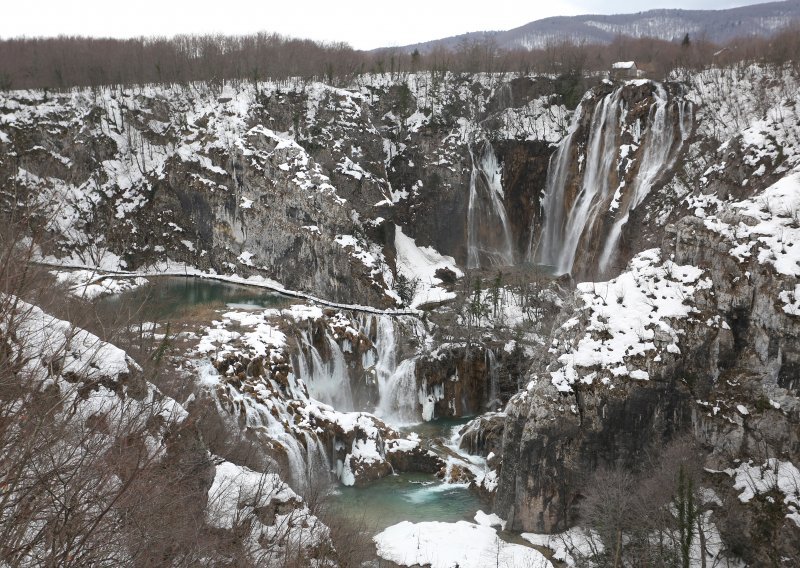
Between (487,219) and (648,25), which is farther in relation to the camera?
(648,25)

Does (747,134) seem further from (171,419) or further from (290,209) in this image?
(171,419)

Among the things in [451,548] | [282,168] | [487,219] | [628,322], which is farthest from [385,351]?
[487,219]

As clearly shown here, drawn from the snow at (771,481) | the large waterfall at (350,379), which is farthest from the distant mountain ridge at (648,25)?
the snow at (771,481)

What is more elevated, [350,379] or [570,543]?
Result: [570,543]

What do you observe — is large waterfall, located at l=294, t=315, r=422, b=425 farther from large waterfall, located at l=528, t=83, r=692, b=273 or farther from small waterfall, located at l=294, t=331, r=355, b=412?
large waterfall, located at l=528, t=83, r=692, b=273

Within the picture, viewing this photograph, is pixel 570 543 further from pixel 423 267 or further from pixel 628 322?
pixel 423 267

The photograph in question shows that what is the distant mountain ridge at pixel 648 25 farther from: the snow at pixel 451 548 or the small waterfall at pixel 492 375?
the snow at pixel 451 548

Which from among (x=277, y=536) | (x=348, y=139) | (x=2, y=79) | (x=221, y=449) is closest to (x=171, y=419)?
(x=277, y=536)
